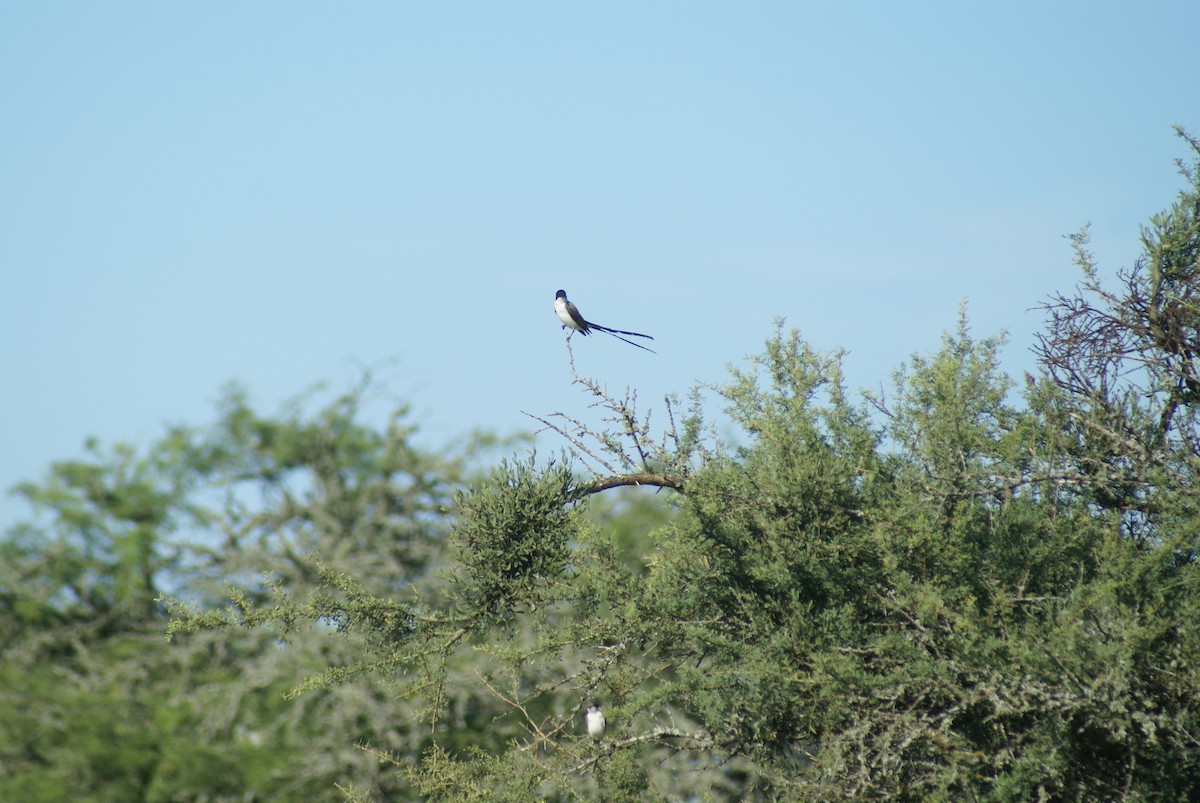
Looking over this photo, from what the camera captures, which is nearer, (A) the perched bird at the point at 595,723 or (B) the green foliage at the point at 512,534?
(B) the green foliage at the point at 512,534

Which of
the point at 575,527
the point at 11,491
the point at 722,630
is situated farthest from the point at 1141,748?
the point at 11,491

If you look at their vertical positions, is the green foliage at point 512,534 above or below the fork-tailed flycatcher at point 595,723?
above

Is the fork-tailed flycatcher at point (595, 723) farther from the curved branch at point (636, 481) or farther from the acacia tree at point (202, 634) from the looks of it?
the acacia tree at point (202, 634)

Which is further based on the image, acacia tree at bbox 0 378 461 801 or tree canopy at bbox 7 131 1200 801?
acacia tree at bbox 0 378 461 801

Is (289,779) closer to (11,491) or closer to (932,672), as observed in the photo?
(11,491)

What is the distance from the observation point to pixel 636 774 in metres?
7.45

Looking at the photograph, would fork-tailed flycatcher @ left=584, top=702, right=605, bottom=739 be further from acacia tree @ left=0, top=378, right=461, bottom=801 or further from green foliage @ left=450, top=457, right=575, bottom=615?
acacia tree @ left=0, top=378, right=461, bottom=801

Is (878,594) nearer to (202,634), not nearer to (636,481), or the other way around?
(636,481)

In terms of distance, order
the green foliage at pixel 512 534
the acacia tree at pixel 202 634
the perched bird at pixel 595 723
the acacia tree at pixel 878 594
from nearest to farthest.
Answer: the acacia tree at pixel 878 594, the green foliage at pixel 512 534, the perched bird at pixel 595 723, the acacia tree at pixel 202 634

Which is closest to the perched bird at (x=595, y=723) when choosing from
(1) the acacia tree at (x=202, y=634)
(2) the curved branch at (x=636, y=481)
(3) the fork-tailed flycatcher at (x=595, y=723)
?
(3) the fork-tailed flycatcher at (x=595, y=723)

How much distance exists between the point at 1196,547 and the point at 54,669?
1741 centimetres

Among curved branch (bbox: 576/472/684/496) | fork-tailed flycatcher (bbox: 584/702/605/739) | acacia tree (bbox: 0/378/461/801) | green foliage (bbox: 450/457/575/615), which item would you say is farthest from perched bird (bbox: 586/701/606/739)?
acacia tree (bbox: 0/378/461/801)

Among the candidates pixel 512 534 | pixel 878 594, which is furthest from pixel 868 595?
pixel 512 534

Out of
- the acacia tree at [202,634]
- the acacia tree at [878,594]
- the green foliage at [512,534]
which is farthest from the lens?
the acacia tree at [202,634]
